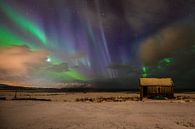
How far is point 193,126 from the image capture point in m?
15.3

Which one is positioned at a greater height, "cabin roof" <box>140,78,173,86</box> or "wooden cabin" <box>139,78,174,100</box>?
"cabin roof" <box>140,78,173,86</box>

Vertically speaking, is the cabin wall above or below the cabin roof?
below

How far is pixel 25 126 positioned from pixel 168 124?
31.3 feet

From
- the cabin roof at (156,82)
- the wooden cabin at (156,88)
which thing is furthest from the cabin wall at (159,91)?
the cabin roof at (156,82)

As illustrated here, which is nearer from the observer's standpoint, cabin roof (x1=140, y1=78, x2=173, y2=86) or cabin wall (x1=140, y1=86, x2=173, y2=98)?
cabin wall (x1=140, y1=86, x2=173, y2=98)

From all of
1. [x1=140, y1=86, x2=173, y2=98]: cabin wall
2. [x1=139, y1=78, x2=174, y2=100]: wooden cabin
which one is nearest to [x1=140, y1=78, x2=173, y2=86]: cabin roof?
[x1=139, y1=78, x2=174, y2=100]: wooden cabin

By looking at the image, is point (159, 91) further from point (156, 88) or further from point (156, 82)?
point (156, 82)

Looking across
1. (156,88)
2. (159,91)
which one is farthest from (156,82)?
(159,91)

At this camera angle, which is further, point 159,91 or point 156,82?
point 156,82

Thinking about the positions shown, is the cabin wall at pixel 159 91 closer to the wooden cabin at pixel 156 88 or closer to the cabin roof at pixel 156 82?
the wooden cabin at pixel 156 88

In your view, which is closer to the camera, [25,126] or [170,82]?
[25,126]

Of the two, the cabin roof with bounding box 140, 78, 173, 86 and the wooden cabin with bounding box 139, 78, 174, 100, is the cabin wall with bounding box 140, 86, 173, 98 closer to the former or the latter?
the wooden cabin with bounding box 139, 78, 174, 100

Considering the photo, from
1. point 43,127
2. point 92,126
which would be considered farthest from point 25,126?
point 92,126

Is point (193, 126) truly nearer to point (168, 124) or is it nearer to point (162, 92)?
point (168, 124)
